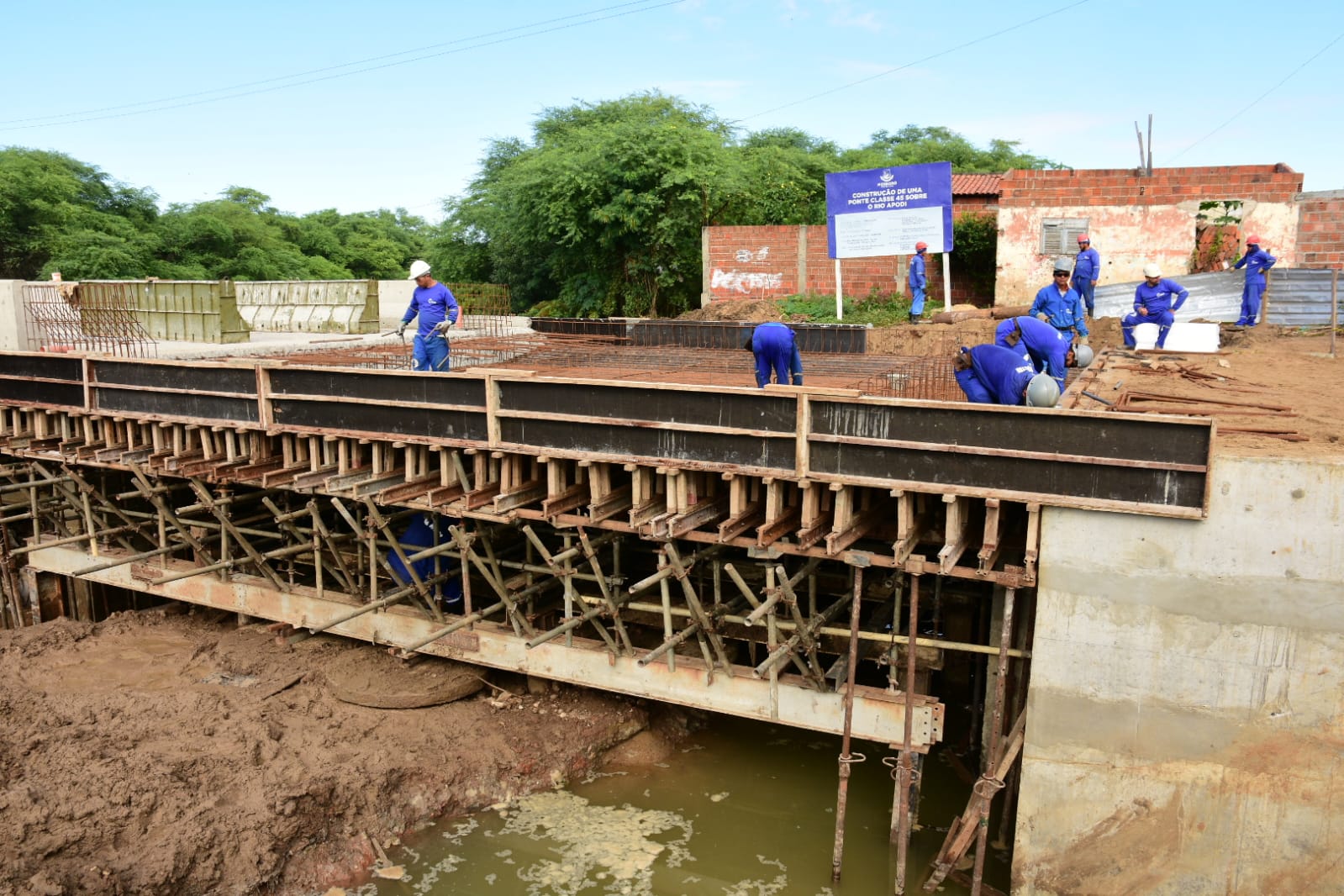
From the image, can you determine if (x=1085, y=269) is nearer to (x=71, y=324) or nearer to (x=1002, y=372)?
(x=1002, y=372)

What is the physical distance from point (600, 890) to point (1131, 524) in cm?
495

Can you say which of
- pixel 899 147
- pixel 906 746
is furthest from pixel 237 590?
pixel 899 147

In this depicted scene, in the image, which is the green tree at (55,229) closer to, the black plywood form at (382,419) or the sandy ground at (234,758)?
the sandy ground at (234,758)

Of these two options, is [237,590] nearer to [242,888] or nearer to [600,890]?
[242,888]

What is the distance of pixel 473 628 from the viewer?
995 centimetres

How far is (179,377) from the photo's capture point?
11000mm

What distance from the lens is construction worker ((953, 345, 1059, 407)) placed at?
736 centimetres

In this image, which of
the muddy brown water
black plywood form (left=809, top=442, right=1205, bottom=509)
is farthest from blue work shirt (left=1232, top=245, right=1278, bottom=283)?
black plywood form (left=809, top=442, right=1205, bottom=509)

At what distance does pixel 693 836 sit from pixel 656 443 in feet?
11.5

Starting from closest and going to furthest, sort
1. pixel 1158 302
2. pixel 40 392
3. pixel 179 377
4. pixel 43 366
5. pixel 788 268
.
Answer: pixel 179 377 → pixel 43 366 → pixel 40 392 → pixel 1158 302 → pixel 788 268

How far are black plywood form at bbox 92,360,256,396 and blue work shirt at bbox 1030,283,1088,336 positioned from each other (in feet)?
29.1

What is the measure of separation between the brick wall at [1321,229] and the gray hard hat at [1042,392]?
13.6 meters

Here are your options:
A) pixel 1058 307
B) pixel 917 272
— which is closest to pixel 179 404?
pixel 1058 307

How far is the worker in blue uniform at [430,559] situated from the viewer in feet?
34.8
